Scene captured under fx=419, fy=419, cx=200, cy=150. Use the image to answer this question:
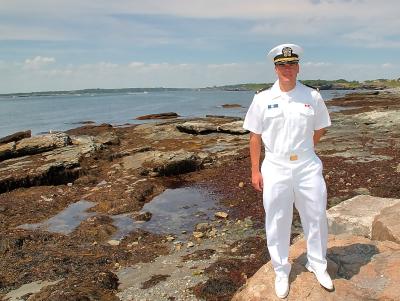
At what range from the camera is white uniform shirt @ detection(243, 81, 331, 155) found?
5.33 metres

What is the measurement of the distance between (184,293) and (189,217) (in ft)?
18.9

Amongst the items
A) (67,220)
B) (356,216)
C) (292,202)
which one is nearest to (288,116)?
(292,202)

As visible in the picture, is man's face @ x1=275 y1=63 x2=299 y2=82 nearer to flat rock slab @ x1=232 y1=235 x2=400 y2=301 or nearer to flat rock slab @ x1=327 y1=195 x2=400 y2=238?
flat rock slab @ x1=232 y1=235 x2=400 y2=301

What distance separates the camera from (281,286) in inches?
225

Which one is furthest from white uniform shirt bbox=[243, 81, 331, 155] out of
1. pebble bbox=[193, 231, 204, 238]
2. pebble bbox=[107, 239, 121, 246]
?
pebble bbox=[107, 239, 121, 246]

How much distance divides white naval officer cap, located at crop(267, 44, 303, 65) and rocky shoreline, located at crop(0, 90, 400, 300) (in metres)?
4.83

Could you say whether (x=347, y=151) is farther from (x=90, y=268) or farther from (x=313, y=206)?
(x=313, y=206)

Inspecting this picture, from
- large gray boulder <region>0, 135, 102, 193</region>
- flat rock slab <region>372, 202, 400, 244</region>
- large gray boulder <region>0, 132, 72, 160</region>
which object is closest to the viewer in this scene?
flat rock slab <region>372, 202, 400, 244</region>

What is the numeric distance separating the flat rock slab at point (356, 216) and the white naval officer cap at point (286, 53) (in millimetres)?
5102

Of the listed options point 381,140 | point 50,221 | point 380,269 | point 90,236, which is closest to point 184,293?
point 380,269

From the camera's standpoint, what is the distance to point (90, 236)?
12609 millimetres

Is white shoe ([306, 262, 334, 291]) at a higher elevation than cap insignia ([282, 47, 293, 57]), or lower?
lower

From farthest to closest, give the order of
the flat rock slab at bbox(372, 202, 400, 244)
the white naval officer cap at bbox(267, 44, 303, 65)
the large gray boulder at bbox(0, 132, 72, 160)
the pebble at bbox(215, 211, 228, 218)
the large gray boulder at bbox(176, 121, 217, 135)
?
1. the large gray boulder at bbox(176, 121, 217, 135)
2. the large gray boulder at bbox(0, 132, 72, 160)
3. the pebble at bbox(215, 211, 228, 218)
4. the flat rock slab at bbox(372, 202, 400, 244)
5. the white naval officer cap at bbox(267, 44, 303, 65)

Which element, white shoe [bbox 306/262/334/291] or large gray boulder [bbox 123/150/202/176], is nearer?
white shoe [bbox 306/262/334/291]
